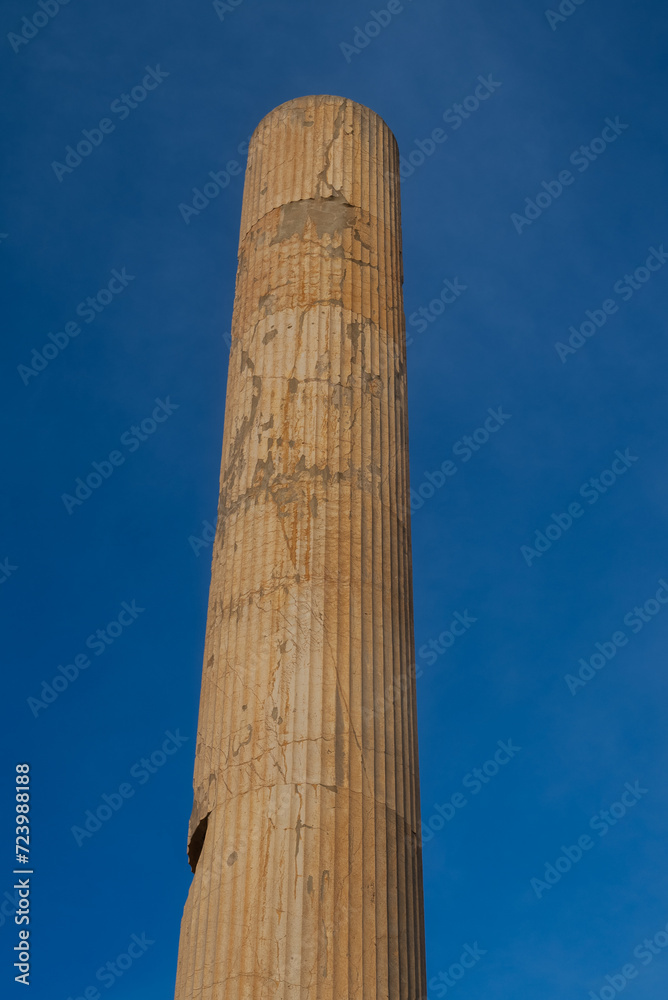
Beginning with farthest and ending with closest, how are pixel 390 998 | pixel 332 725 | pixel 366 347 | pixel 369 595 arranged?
1. pixel 366 347
2. pixel 369 595
3. pixel 332 725
4. pixel 390 998

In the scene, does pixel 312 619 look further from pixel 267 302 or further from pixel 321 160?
pixel 321 160

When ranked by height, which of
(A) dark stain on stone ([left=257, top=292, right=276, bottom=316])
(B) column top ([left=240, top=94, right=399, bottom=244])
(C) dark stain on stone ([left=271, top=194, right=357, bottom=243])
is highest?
(B) column top ([left=240, top=94, right=399, bottom=244])

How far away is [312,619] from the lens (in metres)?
8.24

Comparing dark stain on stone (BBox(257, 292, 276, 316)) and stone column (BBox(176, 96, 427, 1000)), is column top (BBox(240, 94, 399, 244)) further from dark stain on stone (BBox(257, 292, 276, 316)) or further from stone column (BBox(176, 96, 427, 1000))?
dark stain on stone (BBox(257, 292, 276, 316))

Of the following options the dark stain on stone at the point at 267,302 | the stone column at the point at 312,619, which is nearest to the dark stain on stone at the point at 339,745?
the stone column at the point at 312,619

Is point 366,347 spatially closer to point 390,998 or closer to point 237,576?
point 237,576

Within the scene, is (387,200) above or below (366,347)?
above

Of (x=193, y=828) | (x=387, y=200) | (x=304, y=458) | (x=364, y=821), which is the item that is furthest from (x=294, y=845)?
(x=387, y=200)

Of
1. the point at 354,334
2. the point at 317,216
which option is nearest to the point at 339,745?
the point at 354,334

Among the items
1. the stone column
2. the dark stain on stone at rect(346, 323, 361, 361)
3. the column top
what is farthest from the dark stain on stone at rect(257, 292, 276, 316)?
the column top

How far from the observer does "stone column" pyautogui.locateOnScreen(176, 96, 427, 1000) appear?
718 cm

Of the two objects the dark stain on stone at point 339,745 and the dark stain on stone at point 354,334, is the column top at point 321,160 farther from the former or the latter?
the dark stain on stone at point 339,745

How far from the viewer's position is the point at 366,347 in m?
9.81

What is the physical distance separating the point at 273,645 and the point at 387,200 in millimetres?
5239
